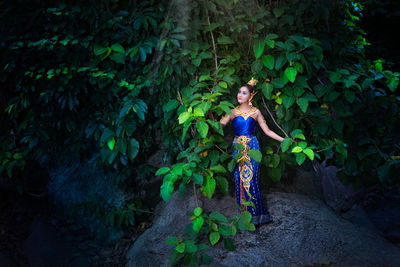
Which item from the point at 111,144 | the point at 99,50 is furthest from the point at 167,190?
the point at 99,50

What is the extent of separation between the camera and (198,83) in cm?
240

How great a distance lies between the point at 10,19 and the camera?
3.23 m

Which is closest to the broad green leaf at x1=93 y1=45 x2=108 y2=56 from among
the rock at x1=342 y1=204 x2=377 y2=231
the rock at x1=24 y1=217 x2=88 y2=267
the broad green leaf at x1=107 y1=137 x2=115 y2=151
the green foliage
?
the broad green leaf at x1=107 y1=137 x2=115 y2=151

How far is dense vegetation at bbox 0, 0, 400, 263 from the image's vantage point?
2.30 metres

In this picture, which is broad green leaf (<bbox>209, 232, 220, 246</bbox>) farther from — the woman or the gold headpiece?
the gold headpiece

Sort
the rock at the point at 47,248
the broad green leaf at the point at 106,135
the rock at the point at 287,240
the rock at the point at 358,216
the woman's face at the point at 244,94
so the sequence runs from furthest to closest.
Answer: the rock at the point at 358,216
the rock at the point at 47,248
the broad green leaf at the point at 106,135
the woman's face at the point at 244,94
the rock at the point at 287,240

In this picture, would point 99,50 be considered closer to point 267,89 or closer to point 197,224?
point 267,89

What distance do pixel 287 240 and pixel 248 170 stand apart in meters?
0.67

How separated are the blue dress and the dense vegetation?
157 millimetres

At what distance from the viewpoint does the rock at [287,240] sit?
7.19ft

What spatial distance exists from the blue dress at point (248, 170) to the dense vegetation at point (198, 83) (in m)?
0.16

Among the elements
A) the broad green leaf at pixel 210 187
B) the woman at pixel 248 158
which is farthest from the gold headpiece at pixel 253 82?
the broad green leaf at pixel 210 187

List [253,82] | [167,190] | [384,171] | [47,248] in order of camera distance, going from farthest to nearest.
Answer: [47,248] → [253,82] → [384,171] → [167,190]

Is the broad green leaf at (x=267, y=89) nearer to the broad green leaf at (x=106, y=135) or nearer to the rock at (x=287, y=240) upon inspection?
the rock at (x=287, y=240)
